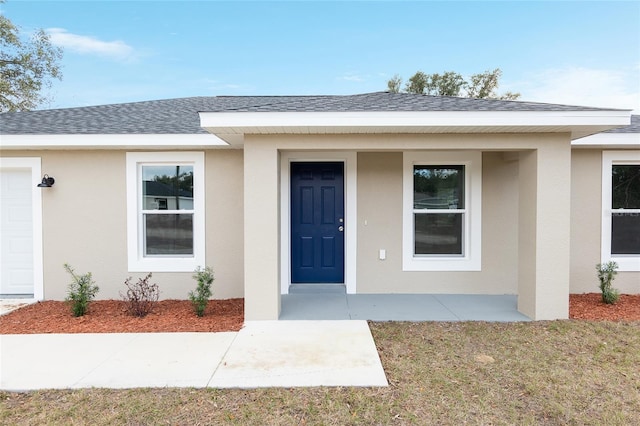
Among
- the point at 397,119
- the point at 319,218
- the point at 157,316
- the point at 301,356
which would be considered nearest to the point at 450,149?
the point at 397,119

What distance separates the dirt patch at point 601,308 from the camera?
516 centimetres

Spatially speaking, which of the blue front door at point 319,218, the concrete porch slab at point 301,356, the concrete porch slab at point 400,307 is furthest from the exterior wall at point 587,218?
the concrete porch slab at point 301,356

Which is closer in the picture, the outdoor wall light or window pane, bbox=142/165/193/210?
the outdoor wall light

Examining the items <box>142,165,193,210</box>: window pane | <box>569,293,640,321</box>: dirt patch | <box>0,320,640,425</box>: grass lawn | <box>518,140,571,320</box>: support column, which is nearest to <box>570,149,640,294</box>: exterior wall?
<box>569,293,640,321</box>: dirt patch

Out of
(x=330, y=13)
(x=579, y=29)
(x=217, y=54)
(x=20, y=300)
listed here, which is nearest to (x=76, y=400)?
(x=20, y=300)

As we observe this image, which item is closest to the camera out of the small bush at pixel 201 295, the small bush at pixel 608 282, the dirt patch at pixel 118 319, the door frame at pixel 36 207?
the dirt patch at pixel 118 319

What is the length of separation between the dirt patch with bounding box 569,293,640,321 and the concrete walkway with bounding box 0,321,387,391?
11.3ft

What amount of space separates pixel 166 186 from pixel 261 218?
255 cm

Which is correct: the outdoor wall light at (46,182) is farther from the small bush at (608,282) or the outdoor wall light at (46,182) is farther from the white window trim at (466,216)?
the small bush at (608,282)

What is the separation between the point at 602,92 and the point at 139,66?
21.0m

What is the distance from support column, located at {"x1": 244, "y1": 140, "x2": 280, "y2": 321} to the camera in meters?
4.93

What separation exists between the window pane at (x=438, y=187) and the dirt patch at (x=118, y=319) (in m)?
3.83

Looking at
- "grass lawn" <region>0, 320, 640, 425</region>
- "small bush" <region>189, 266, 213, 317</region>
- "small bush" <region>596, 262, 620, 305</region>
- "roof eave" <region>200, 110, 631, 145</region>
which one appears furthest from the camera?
"small bush" <region>596, 262, 620, 305</region>

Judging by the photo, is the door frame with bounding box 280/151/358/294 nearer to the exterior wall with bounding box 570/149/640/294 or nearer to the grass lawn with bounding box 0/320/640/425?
the grass lawn with bounding box 0/320/640/425
